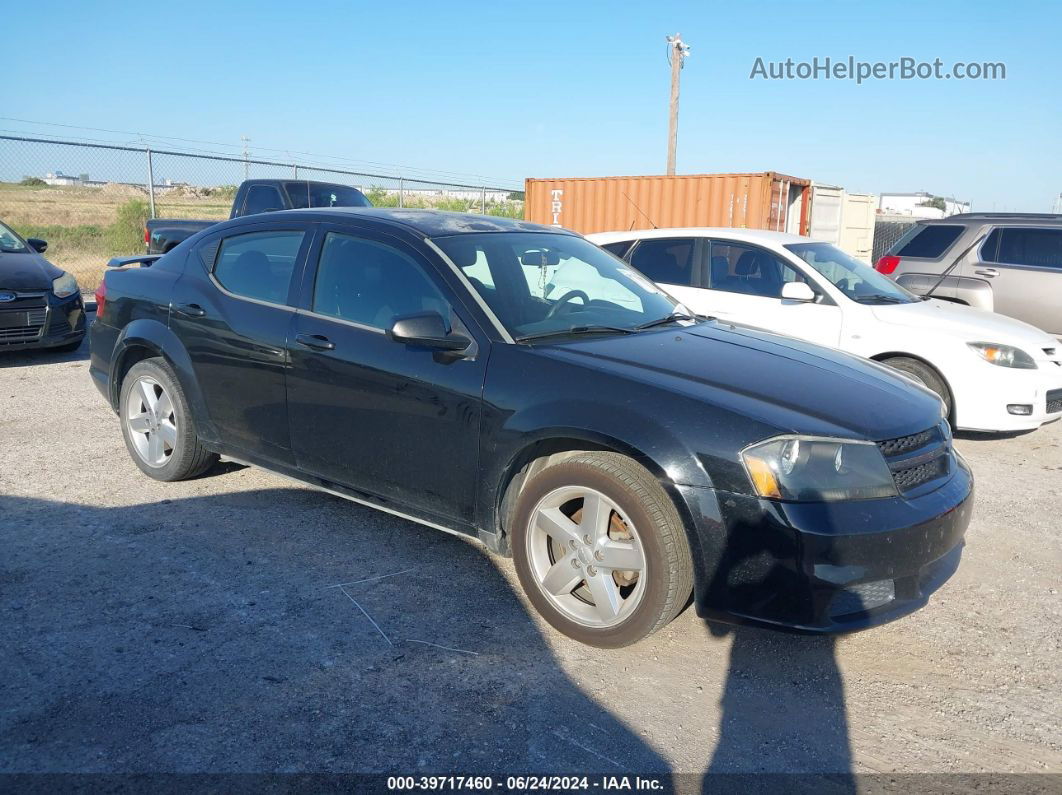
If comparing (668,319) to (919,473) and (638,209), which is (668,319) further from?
(638,209)

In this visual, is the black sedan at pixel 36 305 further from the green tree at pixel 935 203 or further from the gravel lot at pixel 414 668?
the green tree at pixel 935 203

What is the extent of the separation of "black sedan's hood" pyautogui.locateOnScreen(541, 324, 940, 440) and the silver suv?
5986 mm

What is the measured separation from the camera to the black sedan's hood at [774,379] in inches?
130

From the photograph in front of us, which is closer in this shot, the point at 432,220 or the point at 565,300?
the point at 565,300

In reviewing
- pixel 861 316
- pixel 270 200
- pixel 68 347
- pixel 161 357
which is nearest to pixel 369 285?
pixel 161 357

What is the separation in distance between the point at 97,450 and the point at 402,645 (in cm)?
352

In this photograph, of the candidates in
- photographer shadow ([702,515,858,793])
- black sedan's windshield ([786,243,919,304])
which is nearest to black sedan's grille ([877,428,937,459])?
photographer shadow ([702,515,858,793])

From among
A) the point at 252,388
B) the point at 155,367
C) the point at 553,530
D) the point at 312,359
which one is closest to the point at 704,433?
the point at 553,530

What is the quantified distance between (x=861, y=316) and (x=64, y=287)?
25.3 feet

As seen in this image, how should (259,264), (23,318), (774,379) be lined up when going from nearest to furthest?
(774,379) < (259,264) < (23,318)

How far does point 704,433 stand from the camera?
3209 millimetres

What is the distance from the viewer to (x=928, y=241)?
986 centimetres

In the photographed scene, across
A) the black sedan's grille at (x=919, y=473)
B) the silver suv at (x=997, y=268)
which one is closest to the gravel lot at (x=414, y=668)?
the black sedan's grille at (x=919, y=473)

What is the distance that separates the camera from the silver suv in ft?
30.9
